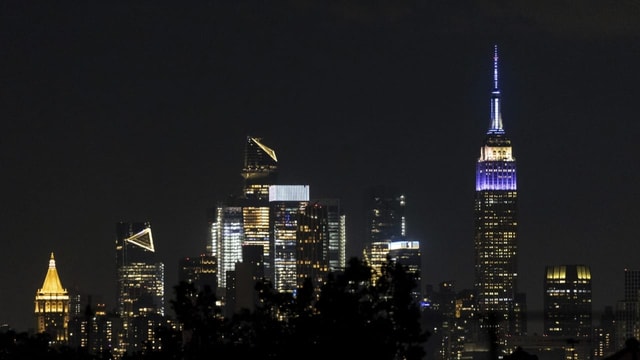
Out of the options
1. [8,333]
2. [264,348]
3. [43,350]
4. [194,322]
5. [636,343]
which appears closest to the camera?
[636,343]

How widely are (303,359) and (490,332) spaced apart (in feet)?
20.1

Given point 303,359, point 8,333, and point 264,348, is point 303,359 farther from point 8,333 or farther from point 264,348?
point 8,333

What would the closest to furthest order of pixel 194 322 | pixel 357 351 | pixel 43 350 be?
pixel 357 351
pixel 194 322
pixel 43 350

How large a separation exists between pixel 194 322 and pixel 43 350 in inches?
332

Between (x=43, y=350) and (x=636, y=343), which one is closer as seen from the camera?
(x=636, y=343)

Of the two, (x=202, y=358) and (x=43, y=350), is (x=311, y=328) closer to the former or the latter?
(x=202, y=358)

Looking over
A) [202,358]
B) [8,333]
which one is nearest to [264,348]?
[202,358]

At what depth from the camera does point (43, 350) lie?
9119 cm

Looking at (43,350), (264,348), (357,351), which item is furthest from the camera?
(43,350)

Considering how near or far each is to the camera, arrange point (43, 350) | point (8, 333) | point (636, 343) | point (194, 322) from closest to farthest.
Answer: point (636, 343) < point (194, 322) < point (43, 350) < point (8, 333)

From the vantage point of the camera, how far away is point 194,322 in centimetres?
8556

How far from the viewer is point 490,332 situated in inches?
2975

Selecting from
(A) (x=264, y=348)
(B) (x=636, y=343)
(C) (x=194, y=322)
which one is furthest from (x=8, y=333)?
(B) (x=636, y=343)

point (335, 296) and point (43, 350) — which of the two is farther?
point (43, 350)
